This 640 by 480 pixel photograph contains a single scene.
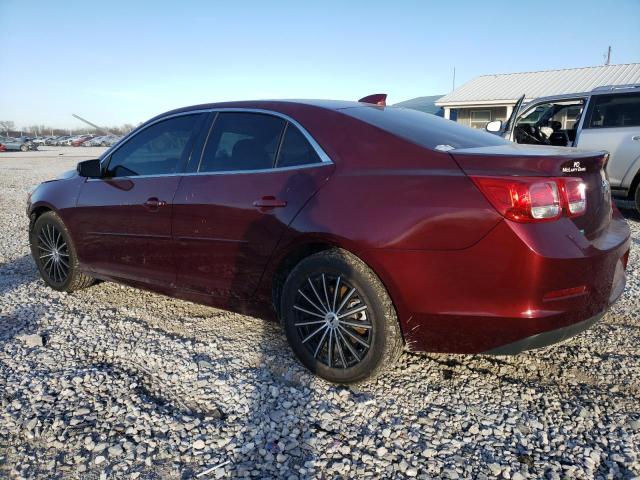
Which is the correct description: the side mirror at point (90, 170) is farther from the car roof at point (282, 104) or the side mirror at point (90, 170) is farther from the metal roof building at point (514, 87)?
the metal roof building at point (514, 87)

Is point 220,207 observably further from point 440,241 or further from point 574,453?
point 574,453

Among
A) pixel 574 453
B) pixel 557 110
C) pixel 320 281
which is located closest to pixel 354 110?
pixel 320 281

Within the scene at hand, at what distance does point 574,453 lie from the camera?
218cm

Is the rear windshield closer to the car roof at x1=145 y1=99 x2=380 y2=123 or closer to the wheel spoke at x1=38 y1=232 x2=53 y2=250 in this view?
the car roof at x1=145 y1=99 x2=380 y2=123

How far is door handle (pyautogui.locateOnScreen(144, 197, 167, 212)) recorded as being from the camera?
138 inches

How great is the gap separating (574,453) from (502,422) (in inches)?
13.2

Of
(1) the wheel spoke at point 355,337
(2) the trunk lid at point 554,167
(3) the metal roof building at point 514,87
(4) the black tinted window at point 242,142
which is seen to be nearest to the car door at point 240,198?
(4) the black tinted window at point 242,142

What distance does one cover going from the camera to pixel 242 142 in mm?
3275

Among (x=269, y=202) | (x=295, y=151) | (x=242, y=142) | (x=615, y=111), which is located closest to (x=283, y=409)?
(x=269, y=202)

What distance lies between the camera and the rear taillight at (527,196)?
2258 mm

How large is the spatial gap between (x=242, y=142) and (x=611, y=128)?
6098 mm

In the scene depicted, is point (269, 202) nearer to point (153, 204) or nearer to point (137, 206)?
point (153, 204)

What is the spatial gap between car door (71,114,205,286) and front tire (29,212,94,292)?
18 cm

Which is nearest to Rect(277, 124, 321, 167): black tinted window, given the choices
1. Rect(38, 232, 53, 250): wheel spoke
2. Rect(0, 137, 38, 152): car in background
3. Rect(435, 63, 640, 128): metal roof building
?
Rect(38, 232, 53, 250): wheel spoke
